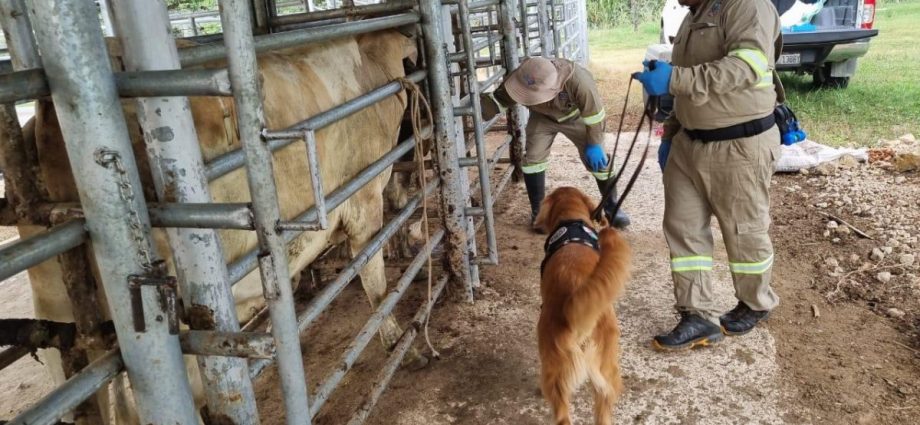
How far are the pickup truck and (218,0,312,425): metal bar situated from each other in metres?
7.75

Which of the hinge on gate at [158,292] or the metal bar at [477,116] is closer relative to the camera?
the hinge on gate at [158,292]

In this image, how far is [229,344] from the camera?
4.57 ft

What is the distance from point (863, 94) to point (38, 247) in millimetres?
9741

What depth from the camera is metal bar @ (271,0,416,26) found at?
3346 millimetres

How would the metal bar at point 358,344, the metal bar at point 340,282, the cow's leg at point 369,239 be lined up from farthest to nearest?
the cow's leg at point 369,239 → the metal bar at point 358,344 → the metal bar at point 340,282

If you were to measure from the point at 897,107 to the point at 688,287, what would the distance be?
6242 mm

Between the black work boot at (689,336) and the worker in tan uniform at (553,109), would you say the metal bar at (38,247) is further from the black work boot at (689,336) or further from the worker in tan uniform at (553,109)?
the worker in tan uniform at (553,109)

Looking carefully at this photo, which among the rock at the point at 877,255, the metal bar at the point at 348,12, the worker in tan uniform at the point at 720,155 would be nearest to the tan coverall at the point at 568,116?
the worker in tan uniform at the point at 720,155

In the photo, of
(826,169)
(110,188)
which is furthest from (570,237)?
(826,169)

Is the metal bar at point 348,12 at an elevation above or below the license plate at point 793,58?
above

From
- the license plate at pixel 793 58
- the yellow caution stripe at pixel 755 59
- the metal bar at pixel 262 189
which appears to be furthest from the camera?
the license plate at pixel 793 58

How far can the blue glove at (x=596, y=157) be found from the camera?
16.0 feet

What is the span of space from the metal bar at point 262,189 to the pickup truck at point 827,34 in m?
7.75

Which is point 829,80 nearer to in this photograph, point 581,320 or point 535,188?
point 535,188
